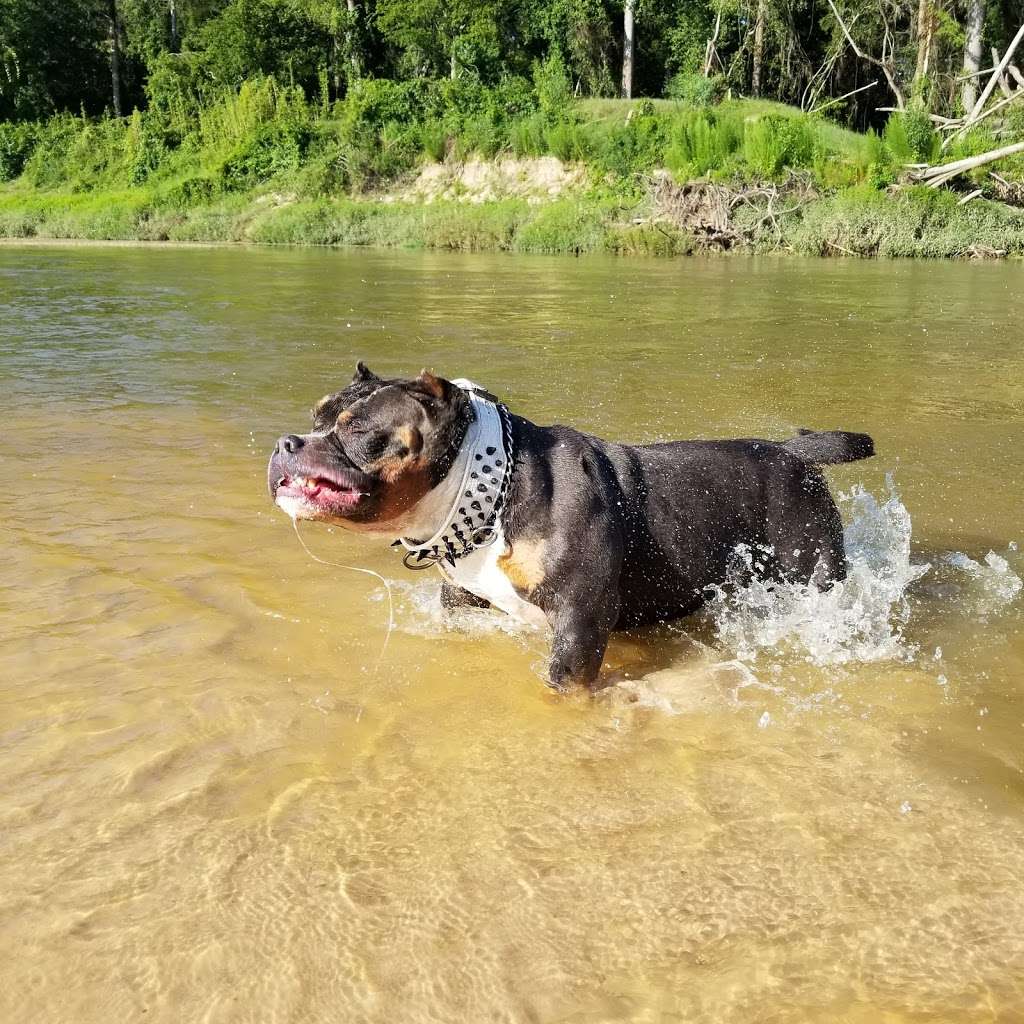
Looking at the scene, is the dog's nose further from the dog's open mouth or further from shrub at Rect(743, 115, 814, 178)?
shrub at Rect(743, 115, 814, 178)

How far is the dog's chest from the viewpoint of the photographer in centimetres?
382

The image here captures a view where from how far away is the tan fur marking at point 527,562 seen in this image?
3.78m

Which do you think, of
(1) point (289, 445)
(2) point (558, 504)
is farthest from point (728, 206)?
(1) point (289, 445)

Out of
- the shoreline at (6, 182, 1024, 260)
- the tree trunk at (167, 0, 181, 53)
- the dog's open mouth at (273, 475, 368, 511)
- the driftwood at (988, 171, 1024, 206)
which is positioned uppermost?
the tree trunk at (167, 0, 181, 53)

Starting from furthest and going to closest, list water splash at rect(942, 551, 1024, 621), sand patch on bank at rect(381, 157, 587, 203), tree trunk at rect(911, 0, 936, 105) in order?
tree trunk at rect(911, 0, 936, 105), sand patch on bank at rect(381, 157, 587, 203), water splash at rect(942, 551, 1024, 621)

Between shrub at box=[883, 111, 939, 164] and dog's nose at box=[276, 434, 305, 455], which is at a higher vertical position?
shrub at box=[883, 111, 939, 164]

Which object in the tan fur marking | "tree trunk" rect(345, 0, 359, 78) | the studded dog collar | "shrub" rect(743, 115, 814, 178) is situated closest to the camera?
the studded dog collar

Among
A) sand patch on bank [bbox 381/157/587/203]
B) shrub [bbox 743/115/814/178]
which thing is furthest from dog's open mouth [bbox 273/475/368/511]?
sand patch on bank [bbox 381/157/587/203]

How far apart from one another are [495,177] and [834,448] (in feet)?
127

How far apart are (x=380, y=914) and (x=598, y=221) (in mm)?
30865

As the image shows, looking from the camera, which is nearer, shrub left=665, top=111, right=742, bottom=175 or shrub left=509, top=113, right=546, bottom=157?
shrub left=665, top=111, right=742, bottom=175

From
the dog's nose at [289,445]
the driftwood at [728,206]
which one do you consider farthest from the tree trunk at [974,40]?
the dog's nose at [289,445]

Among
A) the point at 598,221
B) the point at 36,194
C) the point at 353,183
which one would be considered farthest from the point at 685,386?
the point at 36,194

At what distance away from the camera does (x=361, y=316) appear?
15.0 metres
